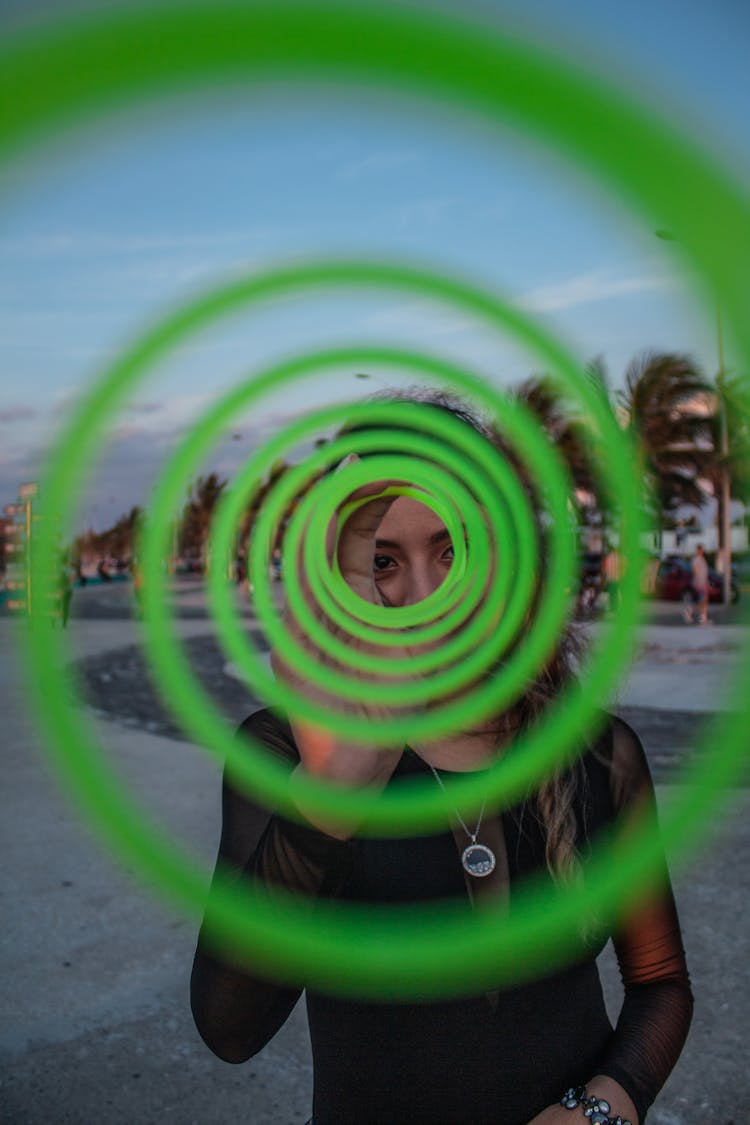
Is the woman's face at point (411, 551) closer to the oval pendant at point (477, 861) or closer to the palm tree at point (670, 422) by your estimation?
the oval pendant at point (477, 861)

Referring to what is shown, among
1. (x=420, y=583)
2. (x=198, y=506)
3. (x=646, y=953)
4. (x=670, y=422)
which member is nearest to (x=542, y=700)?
(x=420, y=583)

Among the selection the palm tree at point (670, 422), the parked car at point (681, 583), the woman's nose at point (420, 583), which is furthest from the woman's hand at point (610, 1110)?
the parked car at point (681, 583)

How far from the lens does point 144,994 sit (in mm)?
4094

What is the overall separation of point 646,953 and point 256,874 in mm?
646

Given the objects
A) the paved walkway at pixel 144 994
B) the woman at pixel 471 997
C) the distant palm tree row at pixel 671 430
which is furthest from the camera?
the distant palm tree row at pixel 671 430

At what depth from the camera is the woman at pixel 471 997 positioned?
1.38 m

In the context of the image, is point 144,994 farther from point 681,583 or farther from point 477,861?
point 681,583

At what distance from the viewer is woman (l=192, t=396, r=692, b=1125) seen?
138cm

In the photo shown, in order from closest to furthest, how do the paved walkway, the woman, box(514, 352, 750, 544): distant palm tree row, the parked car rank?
the woman
the paved walkway
box(514, 352, 750, 544): distant palm tree row
the parked car

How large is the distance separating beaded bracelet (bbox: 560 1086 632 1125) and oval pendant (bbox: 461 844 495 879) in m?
0.32

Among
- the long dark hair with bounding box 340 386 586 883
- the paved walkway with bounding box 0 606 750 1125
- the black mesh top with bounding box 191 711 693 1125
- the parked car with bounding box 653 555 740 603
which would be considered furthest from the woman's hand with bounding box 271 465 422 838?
the parked car with bounding box 653 555 740 603

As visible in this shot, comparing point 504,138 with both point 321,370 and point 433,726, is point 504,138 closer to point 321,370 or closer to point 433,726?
point 321,370

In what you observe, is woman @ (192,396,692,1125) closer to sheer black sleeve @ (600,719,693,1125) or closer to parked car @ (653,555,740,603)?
sheer black sleeve @ (600,719,693,1125)

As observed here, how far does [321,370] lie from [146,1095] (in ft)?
9.59
